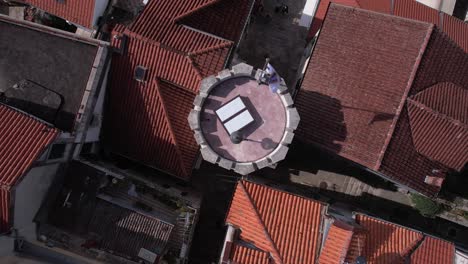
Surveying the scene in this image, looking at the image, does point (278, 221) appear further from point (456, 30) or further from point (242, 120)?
point (456, 30)

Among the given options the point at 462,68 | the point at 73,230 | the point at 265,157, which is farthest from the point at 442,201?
the point at 73,230

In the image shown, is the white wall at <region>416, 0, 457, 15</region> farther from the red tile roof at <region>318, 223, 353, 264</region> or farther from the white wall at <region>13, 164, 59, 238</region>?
the white wall at <region>13, 164, 59, 238</region>

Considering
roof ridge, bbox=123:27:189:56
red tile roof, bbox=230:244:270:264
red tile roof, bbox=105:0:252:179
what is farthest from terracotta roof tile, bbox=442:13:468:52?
red tile roof, bbox=230:244:270:264

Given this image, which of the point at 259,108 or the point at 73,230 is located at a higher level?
the point at 259,108

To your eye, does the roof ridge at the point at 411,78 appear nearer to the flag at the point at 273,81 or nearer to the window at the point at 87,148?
the flag at the point at 273,81

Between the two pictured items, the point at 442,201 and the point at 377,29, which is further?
the point at 442,201

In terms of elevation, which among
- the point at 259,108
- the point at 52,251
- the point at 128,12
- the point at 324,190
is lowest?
the point at 52,251

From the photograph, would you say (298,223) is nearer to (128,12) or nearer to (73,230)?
(73,230)

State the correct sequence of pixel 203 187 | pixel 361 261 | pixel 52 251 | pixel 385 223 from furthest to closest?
pixel 203 187
pixel 385 223
pixel 52 251
pixel 361 261
